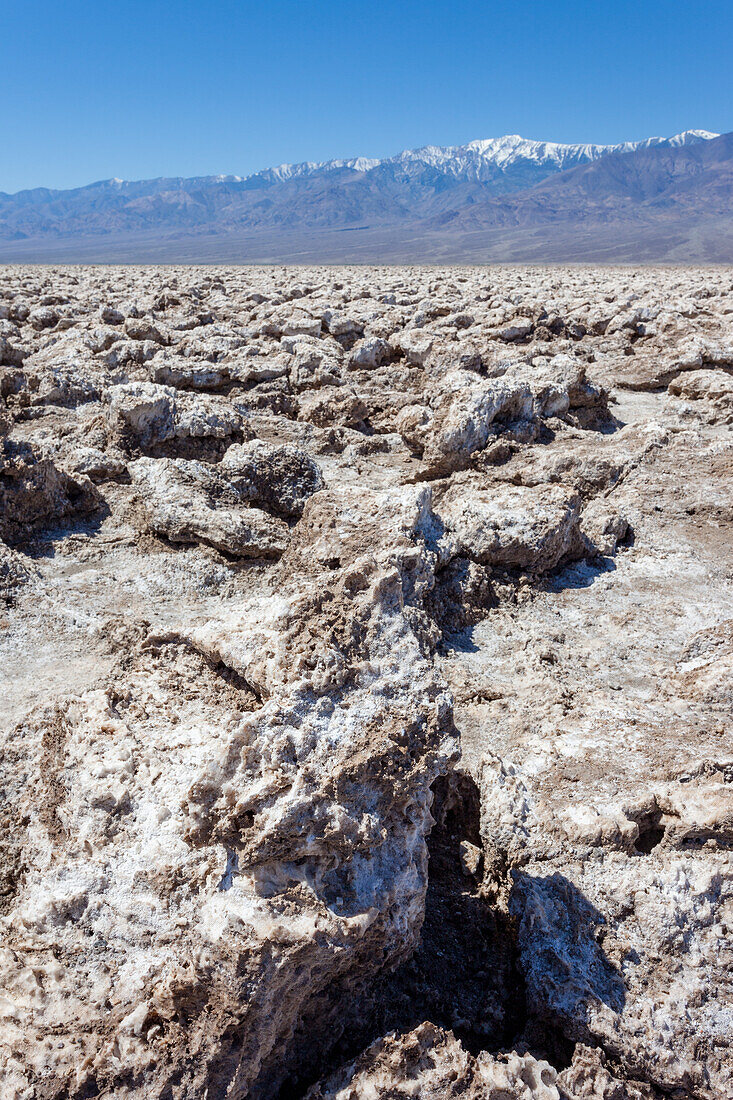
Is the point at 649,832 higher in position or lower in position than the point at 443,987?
higher

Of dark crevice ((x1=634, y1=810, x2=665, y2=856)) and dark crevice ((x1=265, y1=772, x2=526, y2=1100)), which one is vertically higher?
dark crevice ((x1=634, y1=810, x2=665, y2=856))

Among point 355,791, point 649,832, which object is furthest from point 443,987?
point 649,832

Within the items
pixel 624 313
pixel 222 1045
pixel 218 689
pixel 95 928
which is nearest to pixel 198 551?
pixel 218 689

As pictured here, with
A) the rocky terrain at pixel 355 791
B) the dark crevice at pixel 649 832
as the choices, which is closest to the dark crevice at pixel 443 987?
the rocky terrain at pixel 355 791

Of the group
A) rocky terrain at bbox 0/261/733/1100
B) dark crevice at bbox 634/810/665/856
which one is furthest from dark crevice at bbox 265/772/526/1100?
dark crevice at bbox 634/810/665/856

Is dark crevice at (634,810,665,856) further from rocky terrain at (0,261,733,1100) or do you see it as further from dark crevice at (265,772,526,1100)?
dark crevice at (265,772,526,1100)

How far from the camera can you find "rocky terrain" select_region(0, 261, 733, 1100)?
170cm

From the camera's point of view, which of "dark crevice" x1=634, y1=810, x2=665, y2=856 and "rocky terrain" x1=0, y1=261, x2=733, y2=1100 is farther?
"dark crevice" x1=634, y1=810, x2=665, y2=856

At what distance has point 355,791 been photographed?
1.96 m

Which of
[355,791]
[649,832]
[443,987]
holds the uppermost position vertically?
[355,791]

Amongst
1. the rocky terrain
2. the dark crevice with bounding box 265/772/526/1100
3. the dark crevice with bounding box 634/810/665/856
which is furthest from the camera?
the dark crevice with bounding box 634/810/665/856

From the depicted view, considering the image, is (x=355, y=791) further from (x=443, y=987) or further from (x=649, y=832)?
(x=649, y=832)

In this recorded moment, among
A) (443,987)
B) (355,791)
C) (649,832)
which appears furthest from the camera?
(649,832)

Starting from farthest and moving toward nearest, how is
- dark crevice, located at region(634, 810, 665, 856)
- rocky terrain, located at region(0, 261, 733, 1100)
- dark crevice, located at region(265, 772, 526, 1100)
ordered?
dark crevice, located at region(634, 810, 665, 856) → dark crevice, located at region(265, 772, 526, 1100) → rocky terrain, located at region(0, 261, 733, 1100)
